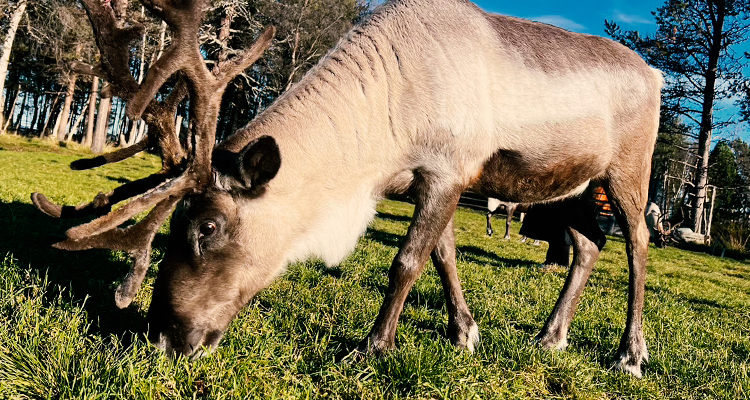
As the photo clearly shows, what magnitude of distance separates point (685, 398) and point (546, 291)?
2930 millimetres

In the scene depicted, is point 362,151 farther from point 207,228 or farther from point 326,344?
point 326,344

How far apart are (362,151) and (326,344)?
4.12 ft

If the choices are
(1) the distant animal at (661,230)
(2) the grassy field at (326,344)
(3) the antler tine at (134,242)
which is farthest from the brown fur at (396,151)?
(1) the distant animal at (661,230)

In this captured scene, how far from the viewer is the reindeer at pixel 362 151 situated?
279cm

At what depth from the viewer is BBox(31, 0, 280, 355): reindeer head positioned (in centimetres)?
271

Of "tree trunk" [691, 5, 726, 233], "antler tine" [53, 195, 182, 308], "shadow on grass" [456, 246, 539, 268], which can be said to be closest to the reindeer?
"antler tine" [53, 195, 182, 308]

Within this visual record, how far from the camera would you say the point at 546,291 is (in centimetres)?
607

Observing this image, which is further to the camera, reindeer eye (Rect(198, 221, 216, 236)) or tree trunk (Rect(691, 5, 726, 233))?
tree trunk (Rect(691, 5, 726, 233))

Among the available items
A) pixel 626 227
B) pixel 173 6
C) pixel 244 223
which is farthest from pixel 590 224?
pixel 173 6

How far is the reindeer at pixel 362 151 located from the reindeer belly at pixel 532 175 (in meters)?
0.01

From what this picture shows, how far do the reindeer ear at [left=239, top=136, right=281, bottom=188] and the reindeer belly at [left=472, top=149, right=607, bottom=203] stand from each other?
1512 millimetres

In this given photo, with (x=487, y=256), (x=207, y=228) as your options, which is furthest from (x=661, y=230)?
(x=207, y=228)

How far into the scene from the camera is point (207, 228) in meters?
2.85

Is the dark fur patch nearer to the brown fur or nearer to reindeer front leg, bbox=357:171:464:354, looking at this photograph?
the brown fur
